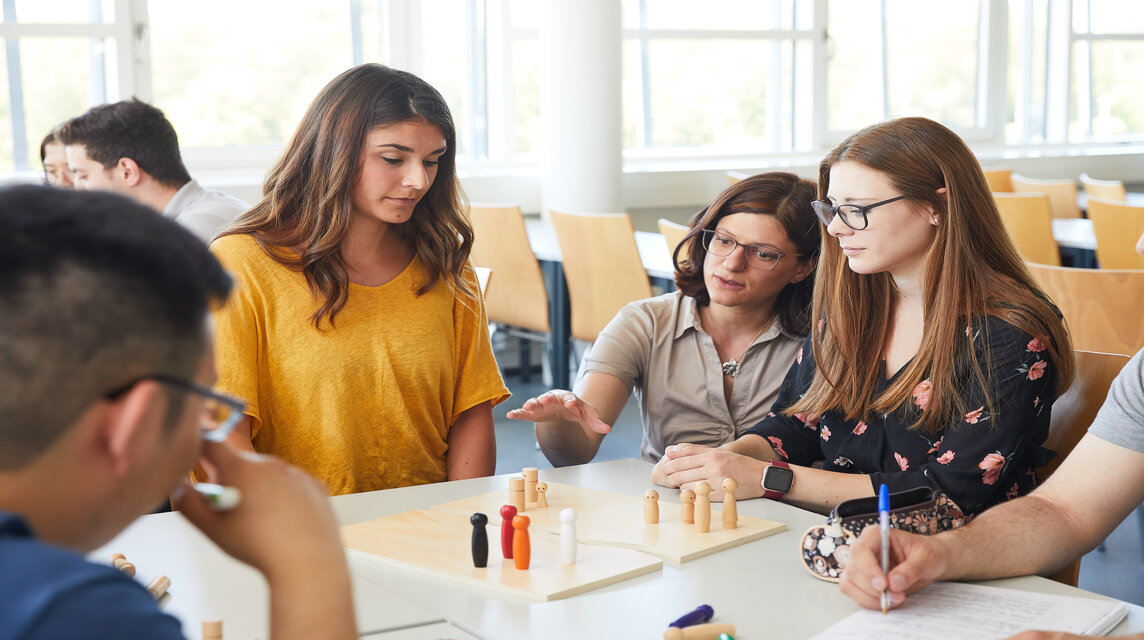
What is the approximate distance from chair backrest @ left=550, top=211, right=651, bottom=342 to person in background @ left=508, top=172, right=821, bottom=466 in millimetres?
1708

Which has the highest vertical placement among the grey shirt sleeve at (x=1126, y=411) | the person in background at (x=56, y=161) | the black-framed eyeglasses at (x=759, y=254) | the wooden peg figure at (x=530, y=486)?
the person in background at (x=56, y=161)

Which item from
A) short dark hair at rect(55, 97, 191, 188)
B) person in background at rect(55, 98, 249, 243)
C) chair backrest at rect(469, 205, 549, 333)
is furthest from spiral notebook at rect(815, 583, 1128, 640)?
chair backrest at rect(469, 205, 549, 333)

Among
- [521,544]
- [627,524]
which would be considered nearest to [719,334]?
[627,524]

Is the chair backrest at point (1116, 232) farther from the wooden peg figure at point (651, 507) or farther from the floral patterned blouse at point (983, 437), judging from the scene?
the wooden peg figure at point (651, 507)

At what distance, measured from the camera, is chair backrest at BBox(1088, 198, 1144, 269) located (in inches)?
169

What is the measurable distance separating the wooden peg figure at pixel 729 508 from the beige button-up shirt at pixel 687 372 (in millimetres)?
703

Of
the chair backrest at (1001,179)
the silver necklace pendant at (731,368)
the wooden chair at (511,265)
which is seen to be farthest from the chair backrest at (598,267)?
the chair backrest at (1001,179)

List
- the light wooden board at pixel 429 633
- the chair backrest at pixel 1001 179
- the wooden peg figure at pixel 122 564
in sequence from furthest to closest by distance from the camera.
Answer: the chair backrest at pixel 1001 179 < the wooden peg figure at pixel 122 564 < the light wooden board at pixel 429 633

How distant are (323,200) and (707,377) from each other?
852mm

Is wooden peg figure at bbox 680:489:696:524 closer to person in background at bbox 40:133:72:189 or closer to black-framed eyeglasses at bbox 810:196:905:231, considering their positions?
black-framed eyeglasses at bbox 810:196:905:231

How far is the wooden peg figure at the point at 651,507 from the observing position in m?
1.59

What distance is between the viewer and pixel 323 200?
2.05m

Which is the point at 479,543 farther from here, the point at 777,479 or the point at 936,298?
the point at 936,298

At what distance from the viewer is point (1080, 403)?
1.87 metres
